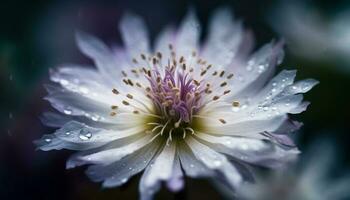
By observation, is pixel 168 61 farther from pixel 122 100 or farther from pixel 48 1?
pixel 48 1

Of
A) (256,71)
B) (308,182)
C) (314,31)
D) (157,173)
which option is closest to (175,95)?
(256,71)

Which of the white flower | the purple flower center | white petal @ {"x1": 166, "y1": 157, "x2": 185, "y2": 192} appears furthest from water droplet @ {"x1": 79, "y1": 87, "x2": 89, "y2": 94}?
the white flower

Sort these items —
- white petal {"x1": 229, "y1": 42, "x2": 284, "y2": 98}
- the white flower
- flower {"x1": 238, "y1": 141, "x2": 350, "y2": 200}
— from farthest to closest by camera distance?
the white flower < flower {"x1": 238, "y1": 141, "x2": 350, "y2": 200} < white petal {"x1": 229, "y1": 42, "x2": 284, "y2": 98}

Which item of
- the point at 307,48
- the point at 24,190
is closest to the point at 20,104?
the point at 24,190

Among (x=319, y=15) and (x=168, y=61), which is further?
(x=319, y=15)

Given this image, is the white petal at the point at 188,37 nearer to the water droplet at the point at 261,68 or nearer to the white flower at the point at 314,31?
the water droplet at the point at 261,68

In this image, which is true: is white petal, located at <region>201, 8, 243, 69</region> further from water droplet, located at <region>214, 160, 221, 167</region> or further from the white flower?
the white flower

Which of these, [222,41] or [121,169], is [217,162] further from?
[222,41]

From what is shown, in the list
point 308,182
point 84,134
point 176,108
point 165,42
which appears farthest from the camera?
point 308,182
